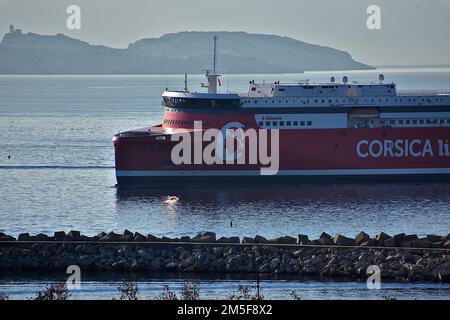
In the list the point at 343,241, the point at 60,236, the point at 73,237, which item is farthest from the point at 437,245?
the point at 60,236

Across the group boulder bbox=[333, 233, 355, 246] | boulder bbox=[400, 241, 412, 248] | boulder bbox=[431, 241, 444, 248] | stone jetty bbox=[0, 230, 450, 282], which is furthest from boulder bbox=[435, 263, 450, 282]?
boulder bbox=[333, 233, 355, 246]

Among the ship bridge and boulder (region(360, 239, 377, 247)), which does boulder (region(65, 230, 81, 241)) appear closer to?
boulder (region(360, 239, 377, 247))

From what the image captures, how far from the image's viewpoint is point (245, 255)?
28.9 metres

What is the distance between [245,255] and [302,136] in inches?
630

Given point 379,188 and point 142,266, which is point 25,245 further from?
point 379,188

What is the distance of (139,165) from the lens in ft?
144

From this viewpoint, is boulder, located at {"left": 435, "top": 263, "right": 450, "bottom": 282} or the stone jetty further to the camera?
the stone jetty

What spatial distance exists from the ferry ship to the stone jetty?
13355 mm

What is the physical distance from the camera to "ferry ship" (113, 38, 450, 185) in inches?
1730

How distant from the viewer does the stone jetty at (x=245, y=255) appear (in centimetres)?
2789

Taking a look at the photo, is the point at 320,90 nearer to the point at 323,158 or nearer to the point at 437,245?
the point at 323,158

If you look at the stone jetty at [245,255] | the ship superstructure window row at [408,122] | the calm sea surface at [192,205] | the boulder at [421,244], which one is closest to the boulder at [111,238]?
the stone jetty at [245,255]
